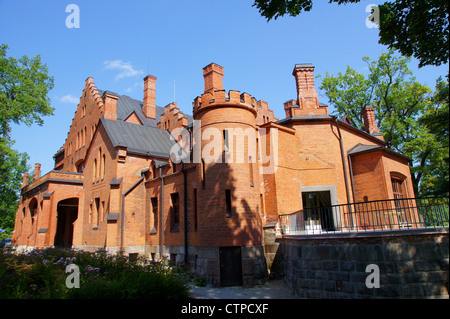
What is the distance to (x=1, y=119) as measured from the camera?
2381cm

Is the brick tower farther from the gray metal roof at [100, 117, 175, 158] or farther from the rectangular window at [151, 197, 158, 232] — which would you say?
the gray metal roof at [100, 117, 175, 158]

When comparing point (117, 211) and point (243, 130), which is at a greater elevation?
point (243, 130)

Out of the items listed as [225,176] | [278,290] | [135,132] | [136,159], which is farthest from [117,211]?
[278,290]

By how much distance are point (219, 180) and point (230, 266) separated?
382cm

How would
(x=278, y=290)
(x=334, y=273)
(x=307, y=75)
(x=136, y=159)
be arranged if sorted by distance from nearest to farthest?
(x=334, y=273)
(x=278, y=290)
(x=307, y=75)
(x=136, y=159)

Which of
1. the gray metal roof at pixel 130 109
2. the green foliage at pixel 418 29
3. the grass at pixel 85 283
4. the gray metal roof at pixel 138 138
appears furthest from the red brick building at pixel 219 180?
the green foliage at pixel 418 29

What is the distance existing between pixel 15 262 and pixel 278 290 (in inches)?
374

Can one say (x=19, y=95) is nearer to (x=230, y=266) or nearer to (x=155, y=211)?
(x=155, y=211)

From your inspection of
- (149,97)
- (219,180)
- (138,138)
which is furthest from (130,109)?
(219,180)

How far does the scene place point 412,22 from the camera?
9039 millimetres

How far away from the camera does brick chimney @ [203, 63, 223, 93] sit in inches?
677

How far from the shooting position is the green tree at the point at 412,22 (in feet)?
29.0

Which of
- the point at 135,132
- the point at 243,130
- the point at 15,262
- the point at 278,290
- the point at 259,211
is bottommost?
the point at 278,290
